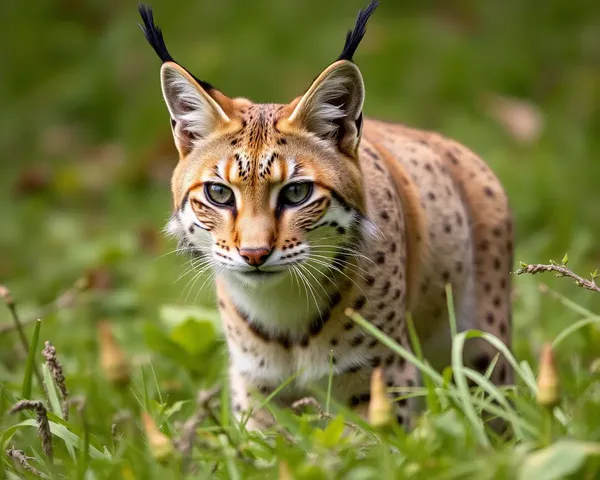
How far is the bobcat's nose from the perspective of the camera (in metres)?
4.07

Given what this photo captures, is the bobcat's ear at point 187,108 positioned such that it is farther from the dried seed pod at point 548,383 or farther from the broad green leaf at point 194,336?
the dried seed pod at point 548,383

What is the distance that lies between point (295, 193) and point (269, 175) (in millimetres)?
149

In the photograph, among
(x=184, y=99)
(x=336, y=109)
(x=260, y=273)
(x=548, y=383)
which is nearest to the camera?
(x=548, y=383)

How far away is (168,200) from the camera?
9.94 metres

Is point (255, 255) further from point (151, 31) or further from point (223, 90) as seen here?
point (223, 90)

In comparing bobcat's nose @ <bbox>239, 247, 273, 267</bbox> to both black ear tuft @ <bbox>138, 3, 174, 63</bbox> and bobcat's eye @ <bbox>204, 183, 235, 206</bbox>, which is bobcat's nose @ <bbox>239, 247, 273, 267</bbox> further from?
black ear tuft @ <bbox>138, 3, 174, 63</bbox>

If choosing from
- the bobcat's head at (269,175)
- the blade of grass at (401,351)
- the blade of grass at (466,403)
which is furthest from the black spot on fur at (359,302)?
the blade of grass at (466,403)

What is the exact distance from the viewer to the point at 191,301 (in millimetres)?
7512

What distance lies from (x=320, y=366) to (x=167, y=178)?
6291mm

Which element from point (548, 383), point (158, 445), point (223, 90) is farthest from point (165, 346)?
point (223, 90)

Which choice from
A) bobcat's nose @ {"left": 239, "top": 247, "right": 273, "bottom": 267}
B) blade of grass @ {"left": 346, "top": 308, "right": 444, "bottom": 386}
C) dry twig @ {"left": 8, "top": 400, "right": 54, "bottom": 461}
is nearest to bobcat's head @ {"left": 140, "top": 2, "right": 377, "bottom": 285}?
bobcat's nose @ {"left": 239, "top": 247, "right": 273, "bottom": 267}

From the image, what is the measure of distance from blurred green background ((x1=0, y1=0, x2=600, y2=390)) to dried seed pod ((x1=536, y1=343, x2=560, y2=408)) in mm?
4653

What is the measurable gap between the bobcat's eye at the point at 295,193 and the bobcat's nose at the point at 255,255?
0.96 ft

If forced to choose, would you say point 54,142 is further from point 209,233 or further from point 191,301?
point 209,233
